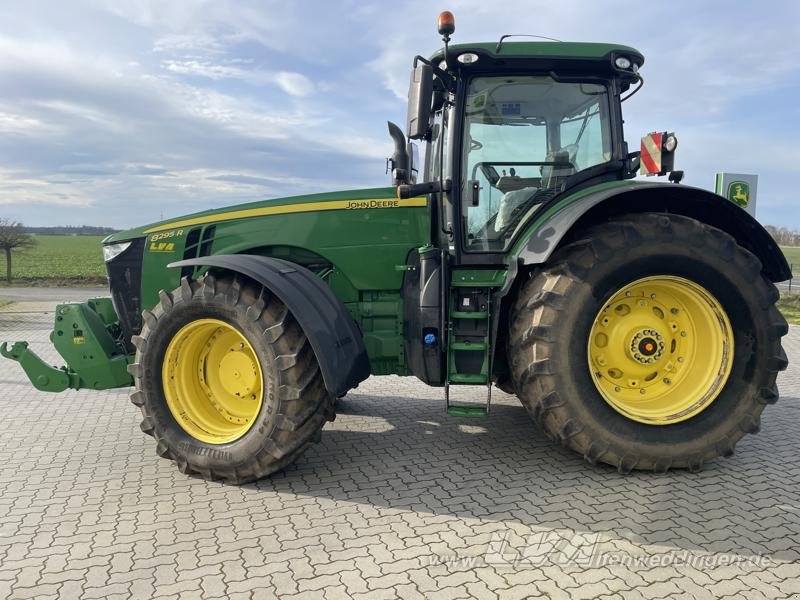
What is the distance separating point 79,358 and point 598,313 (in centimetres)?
372

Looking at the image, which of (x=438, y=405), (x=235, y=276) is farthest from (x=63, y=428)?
(x=438, y=405)

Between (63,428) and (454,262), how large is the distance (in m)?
3.61

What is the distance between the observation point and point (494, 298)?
12.5 ft

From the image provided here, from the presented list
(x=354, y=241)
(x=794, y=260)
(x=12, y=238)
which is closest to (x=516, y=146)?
(x=354, y=241)

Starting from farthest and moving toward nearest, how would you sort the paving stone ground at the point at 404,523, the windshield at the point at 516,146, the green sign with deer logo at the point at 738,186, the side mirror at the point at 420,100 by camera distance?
1. the green sign with deer logo at the point at 738,186
2. the windshield at the point at 516,146
3. the side mirror at the point at 420,100
4. the paving stone ground at the point at 404,523

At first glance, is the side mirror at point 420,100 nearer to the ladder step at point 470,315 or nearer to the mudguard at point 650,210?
the mudguard at point 650,210

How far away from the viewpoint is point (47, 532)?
2973mm

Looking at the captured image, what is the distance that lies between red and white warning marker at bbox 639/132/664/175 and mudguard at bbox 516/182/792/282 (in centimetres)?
34

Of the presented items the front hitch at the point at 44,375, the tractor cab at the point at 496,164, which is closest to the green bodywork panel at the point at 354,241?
the tractor cab at the point at 496,164

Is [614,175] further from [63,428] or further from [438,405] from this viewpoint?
[63,428]

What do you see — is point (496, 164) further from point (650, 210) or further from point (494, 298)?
point (650, 210)

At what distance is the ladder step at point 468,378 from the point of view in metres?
3.68

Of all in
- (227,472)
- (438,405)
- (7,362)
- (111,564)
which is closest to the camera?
(111,564)

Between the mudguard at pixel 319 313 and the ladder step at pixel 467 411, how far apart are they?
645 mm
